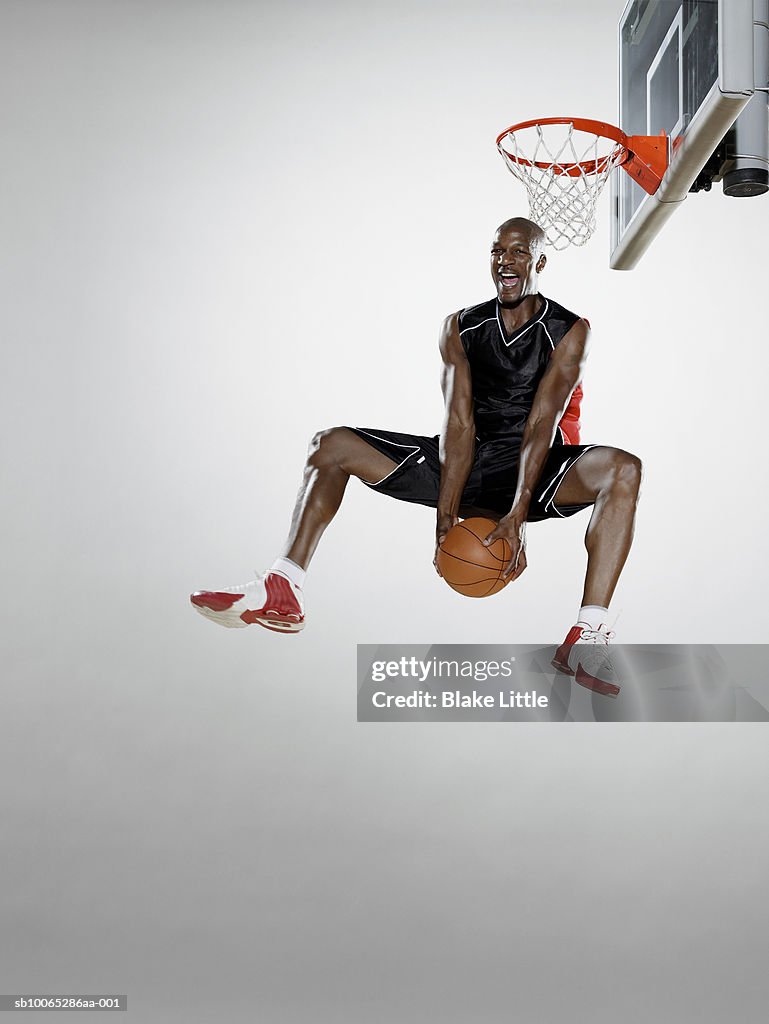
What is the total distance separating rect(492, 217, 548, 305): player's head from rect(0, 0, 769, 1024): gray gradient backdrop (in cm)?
163

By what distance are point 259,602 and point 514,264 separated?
1061 mm

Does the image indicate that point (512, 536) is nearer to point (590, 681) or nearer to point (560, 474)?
point (560, 474)

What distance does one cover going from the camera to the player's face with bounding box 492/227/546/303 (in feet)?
8.79

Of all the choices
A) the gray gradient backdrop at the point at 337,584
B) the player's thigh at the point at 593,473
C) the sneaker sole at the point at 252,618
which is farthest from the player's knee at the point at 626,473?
the gray gradient backdrop at the point at 337,584

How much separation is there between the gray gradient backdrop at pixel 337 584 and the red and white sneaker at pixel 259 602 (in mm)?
1632

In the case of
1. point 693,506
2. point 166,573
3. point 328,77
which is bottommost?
point 166,573

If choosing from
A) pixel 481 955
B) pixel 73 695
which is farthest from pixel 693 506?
pixel 73 695

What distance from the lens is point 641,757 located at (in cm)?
436

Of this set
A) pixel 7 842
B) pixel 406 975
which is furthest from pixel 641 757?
pixel 7 842

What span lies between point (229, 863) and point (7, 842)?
0.89m

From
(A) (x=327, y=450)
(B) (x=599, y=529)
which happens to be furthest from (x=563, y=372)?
(A) (x=327, y=450)

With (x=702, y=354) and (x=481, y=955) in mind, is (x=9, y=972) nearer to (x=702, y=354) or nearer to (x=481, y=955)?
(x=481, y=955)

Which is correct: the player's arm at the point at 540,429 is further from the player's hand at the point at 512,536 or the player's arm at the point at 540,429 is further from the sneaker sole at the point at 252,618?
the sneaker sole at the point at 252,618

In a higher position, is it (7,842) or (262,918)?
(7,842)
